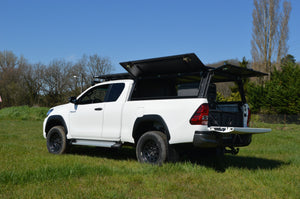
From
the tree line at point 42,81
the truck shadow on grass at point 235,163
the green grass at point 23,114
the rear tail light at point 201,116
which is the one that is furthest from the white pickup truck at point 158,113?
the tree line at point 42,81

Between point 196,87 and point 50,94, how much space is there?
4425 centimetres

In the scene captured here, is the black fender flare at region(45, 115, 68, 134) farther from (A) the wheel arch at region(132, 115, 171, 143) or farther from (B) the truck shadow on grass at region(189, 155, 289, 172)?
(B) the truck shadow on grass at region(189, 155, 289, 172)

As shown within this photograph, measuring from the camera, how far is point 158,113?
6520mm

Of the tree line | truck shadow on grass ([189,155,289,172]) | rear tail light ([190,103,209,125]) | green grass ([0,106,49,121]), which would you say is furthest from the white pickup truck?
the tree line

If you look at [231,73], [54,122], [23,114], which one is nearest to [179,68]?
[231,73]

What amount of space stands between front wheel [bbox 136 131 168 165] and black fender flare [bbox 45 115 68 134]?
271cm

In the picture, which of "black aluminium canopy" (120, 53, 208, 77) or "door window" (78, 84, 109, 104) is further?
"door window" (78, 84, 109, 104)

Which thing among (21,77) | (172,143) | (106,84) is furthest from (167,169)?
(21,77)

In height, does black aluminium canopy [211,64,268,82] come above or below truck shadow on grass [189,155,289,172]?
above

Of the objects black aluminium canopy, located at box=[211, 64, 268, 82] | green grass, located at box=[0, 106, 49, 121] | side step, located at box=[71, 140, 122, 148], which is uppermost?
black aluminium canopy, located at box=[211, 64, 268, 82]

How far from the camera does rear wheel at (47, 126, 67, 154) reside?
8.43 m

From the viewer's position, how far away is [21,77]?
4919 centimetres

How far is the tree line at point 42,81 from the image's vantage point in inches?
1871

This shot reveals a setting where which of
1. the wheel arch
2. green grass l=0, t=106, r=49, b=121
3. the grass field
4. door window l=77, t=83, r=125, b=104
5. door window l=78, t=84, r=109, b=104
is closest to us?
the grass field
